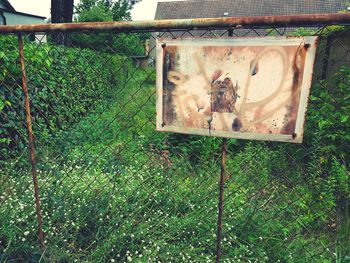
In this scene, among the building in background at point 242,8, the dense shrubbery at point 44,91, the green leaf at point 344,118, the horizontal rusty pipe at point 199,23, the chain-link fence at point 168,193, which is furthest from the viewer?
the building in background at point 242,8

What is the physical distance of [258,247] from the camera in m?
2.11

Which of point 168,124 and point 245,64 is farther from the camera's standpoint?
point 168,124

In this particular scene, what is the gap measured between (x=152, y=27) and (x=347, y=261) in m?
2.11

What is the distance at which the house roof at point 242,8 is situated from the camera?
2281 centimetres

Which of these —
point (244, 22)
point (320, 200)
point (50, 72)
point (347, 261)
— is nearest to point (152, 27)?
point (244, 22)

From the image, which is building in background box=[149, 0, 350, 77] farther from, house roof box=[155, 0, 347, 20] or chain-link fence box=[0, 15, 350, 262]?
chain-link fence box=[0, 15, 350, 262]

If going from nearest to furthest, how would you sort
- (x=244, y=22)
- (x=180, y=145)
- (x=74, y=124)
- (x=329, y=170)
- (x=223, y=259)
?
(x=244, y=22) < (x=223, y=259) < (x=329, y=170) < (x=180, y=145) < (x=74, y=124)

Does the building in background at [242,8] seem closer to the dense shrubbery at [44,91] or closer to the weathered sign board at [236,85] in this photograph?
the dense shrubbery at [44,91]

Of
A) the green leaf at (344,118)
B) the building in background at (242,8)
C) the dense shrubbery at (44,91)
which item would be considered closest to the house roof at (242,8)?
the building in background at (242,8)

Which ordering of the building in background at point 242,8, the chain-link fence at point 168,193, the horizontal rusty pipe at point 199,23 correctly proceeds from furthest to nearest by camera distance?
the building in background at point 242,8 < the chain-link fence at point 168,193 < the horizontal rusty pipe at point 199,23

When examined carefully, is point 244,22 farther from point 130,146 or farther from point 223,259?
point 130,146

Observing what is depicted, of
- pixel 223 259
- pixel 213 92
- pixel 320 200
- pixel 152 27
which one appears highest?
pixel 152 27

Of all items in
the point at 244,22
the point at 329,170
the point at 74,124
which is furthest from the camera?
the point at 74,124

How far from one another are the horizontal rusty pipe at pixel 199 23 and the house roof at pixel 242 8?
24.2 m
